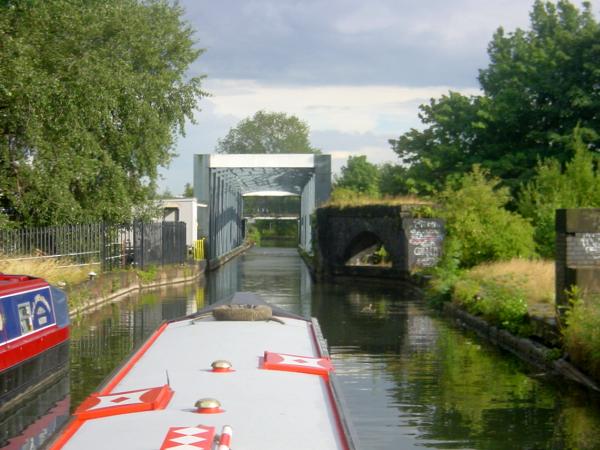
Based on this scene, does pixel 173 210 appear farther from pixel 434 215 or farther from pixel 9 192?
pixel 9 192

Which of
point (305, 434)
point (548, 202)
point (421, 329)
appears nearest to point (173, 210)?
point (548, 202)

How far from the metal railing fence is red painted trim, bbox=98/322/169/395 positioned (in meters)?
12.7

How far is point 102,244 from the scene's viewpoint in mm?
31328

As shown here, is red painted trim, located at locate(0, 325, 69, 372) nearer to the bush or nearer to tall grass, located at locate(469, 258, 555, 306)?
the bush

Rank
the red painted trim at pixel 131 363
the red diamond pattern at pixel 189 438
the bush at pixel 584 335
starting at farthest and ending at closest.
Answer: the bush at pixel 584 335, the red painted trim at pixel 131 363, the red diamond pattern at pixel 189 438

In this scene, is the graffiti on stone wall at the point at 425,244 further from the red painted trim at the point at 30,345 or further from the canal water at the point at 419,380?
the red painted trim at the point at 30,345

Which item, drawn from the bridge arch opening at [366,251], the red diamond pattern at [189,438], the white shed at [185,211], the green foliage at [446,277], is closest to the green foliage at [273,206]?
the white shed at [185,211]

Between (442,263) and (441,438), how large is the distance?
18924 millimetres

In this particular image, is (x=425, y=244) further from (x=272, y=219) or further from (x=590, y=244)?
(x=272, y=219)

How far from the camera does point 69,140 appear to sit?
2419 centimetres

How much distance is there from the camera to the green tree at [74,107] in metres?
21.8

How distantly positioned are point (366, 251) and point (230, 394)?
3375 cm

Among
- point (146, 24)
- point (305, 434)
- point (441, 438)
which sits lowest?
point (441, 438)

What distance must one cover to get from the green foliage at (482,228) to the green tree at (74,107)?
1089 cm
